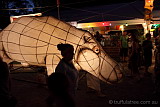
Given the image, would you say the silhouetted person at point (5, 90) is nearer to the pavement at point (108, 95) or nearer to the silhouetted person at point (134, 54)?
the pavement at point (108, 95)

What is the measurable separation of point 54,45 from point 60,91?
2.36 m

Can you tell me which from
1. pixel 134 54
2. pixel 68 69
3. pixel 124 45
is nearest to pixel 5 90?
pixel 68 69

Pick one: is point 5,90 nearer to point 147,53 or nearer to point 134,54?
point 134,54

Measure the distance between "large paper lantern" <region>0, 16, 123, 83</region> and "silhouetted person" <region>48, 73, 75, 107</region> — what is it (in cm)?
211

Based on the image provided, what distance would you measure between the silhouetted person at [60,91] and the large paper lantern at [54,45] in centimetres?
211

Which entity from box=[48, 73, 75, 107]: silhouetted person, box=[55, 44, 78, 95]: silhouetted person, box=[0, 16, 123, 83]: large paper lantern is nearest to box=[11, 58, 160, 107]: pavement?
box=[0, 16, 123, 83]: large paper lantern

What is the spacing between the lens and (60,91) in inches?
75.3

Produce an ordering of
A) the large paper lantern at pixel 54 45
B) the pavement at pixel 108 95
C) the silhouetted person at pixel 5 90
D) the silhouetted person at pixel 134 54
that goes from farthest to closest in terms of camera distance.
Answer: the silhouetted person at pixel 134 54 → the pavement at pixel 108 95 → the large paper lantern at pixel 54 45 → the silhouetted person at pixel 5 90

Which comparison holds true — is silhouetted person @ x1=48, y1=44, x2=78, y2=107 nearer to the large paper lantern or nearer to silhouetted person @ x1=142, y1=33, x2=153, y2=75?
the large paper lantern

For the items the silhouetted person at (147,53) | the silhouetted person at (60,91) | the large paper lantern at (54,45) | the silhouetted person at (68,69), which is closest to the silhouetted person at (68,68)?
the silhouetted person at (68,69)

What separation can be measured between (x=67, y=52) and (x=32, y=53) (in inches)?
78.7

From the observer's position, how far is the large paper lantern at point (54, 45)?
4.04 m

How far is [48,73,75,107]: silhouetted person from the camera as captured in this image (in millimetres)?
1880

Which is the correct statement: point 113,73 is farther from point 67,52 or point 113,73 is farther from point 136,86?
point 136,86
